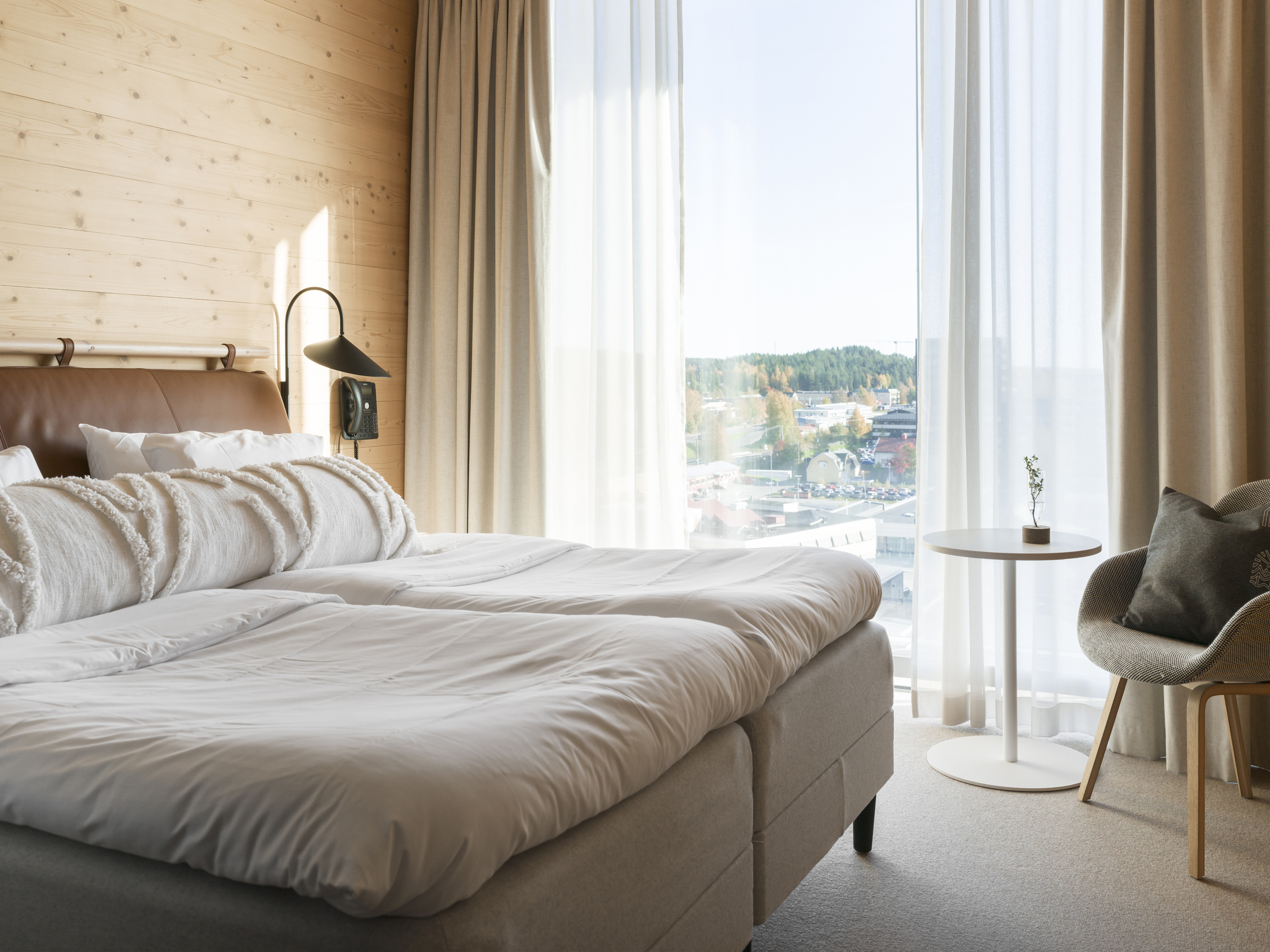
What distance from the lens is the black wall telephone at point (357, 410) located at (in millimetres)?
3791

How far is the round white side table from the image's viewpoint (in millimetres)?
2699

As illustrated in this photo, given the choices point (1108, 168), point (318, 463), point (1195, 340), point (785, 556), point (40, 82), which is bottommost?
point (785, 556)

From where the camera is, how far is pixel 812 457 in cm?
367

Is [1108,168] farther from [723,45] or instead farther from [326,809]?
[326,809]

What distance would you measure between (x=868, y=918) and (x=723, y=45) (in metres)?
2.98

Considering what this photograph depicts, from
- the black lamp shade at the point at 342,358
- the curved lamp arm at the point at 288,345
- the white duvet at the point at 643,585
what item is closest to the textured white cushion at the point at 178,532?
the white duvet at the point at 643,585

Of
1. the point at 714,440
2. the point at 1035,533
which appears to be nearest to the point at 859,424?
the point at 714,440

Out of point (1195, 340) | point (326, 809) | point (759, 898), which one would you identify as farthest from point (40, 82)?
point (1195, 340)

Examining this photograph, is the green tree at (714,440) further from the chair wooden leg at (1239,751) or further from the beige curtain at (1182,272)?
the chair wooden leg at (1239,751)

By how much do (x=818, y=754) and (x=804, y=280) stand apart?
2.15 meters

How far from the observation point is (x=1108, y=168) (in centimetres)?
293

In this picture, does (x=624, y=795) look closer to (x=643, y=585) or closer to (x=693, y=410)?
(x=643, y=585)

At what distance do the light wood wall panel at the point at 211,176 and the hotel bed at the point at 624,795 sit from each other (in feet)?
1.00

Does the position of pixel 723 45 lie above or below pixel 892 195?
above
